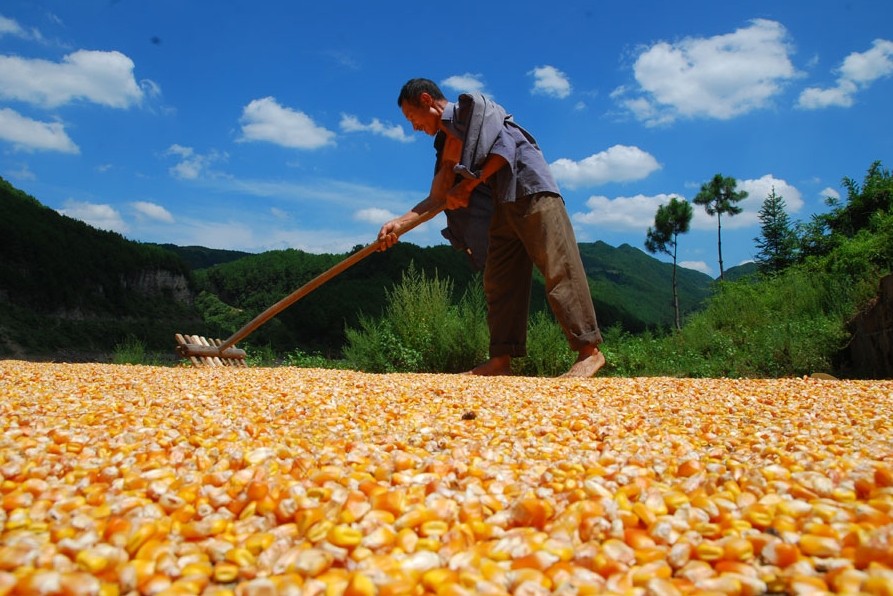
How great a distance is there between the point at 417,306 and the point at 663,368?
251cm

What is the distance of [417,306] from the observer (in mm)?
6281

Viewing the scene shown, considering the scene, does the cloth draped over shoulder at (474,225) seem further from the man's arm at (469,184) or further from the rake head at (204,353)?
the rake head at (204,353)

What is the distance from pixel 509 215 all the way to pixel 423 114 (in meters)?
0.96

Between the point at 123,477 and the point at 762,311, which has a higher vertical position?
the point at 762,311

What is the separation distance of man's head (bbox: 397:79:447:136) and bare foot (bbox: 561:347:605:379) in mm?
1869

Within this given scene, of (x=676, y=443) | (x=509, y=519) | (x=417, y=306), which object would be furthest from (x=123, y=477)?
(x=417, y=306)

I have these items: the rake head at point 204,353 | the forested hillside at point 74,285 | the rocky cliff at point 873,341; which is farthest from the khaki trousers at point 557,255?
the forested hillside at point 74,285

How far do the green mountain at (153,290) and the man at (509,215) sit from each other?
4758 mm


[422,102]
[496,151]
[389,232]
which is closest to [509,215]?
[496,151]

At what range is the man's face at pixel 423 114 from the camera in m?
4.08

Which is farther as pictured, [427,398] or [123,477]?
[427,398]

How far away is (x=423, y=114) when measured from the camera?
4121 mm

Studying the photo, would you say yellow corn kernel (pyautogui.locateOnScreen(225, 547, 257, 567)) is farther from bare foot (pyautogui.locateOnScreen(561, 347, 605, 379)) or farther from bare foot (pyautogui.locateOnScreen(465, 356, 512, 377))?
bare foot (pyautogui.locateOnScreen(465, 356, 512, 377))

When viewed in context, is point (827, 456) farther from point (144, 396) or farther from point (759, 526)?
point (144, 396)
